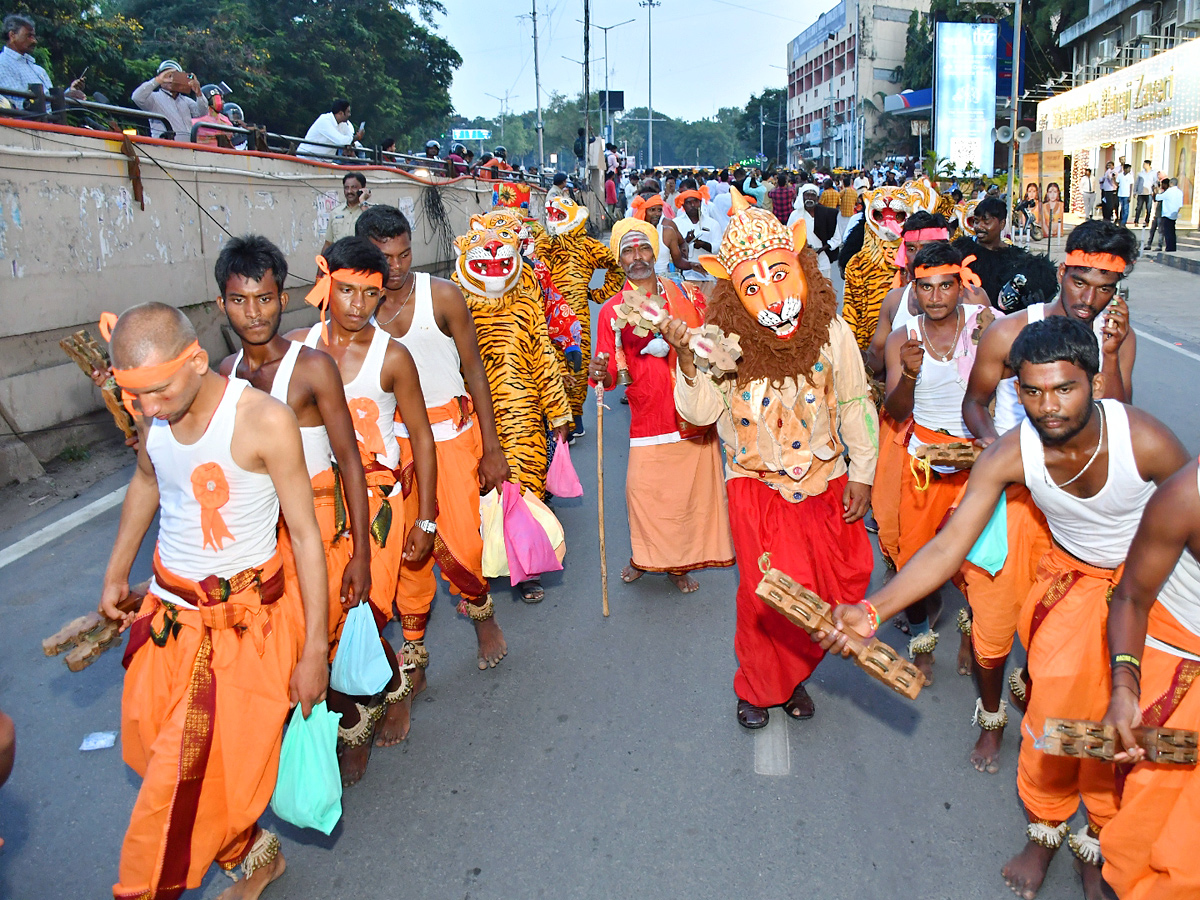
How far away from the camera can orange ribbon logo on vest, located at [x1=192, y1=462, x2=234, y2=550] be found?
2930mm

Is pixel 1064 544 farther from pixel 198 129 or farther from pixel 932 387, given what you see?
pixel 198 129

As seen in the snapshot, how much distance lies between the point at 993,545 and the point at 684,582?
2.61 meters

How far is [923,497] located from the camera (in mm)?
4609

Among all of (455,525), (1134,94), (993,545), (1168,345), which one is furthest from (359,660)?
(1134,94)

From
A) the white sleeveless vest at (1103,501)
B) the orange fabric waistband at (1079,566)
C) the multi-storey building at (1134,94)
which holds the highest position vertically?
the multi-storey building at (1134,94)

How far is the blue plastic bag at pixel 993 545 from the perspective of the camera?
3517 mm

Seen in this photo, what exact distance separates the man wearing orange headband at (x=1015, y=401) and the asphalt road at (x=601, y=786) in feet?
1.38

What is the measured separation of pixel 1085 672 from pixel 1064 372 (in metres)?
0.94

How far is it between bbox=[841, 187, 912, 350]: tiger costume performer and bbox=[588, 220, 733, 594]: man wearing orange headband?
2.11m

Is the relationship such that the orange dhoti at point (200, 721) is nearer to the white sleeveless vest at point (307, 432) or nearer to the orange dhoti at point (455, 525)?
the white sleeveless vest at point (307, 432)

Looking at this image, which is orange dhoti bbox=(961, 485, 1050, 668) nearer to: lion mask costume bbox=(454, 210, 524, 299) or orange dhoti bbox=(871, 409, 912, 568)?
orange dhoti bbox=(871, 409, 912, 568)

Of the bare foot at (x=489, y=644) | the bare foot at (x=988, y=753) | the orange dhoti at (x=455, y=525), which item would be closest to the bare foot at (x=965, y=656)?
the bare foot at (x=988, y=753)

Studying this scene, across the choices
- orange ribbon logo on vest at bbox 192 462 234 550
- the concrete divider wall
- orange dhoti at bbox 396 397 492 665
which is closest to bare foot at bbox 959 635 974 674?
orange dhoti at bbox 396 397 492 665

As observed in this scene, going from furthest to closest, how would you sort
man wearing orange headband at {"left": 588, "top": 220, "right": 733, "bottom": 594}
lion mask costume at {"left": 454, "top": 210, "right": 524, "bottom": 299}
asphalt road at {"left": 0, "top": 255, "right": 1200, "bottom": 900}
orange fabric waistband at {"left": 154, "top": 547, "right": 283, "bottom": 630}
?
man wearing orange headband at {"left": 588, "top": 220, "right": 733, "bottom": 594} → lion mask costume at {"left": 454, "top": 210, "right": 524, "bottom": 299} → asphalt road at {"left": 0, "top": 255, "right": 1200, "bottom": 900} → orange fabric waistband at {"left": 154, "top": 547, "right": 283, "bottom": 630}
